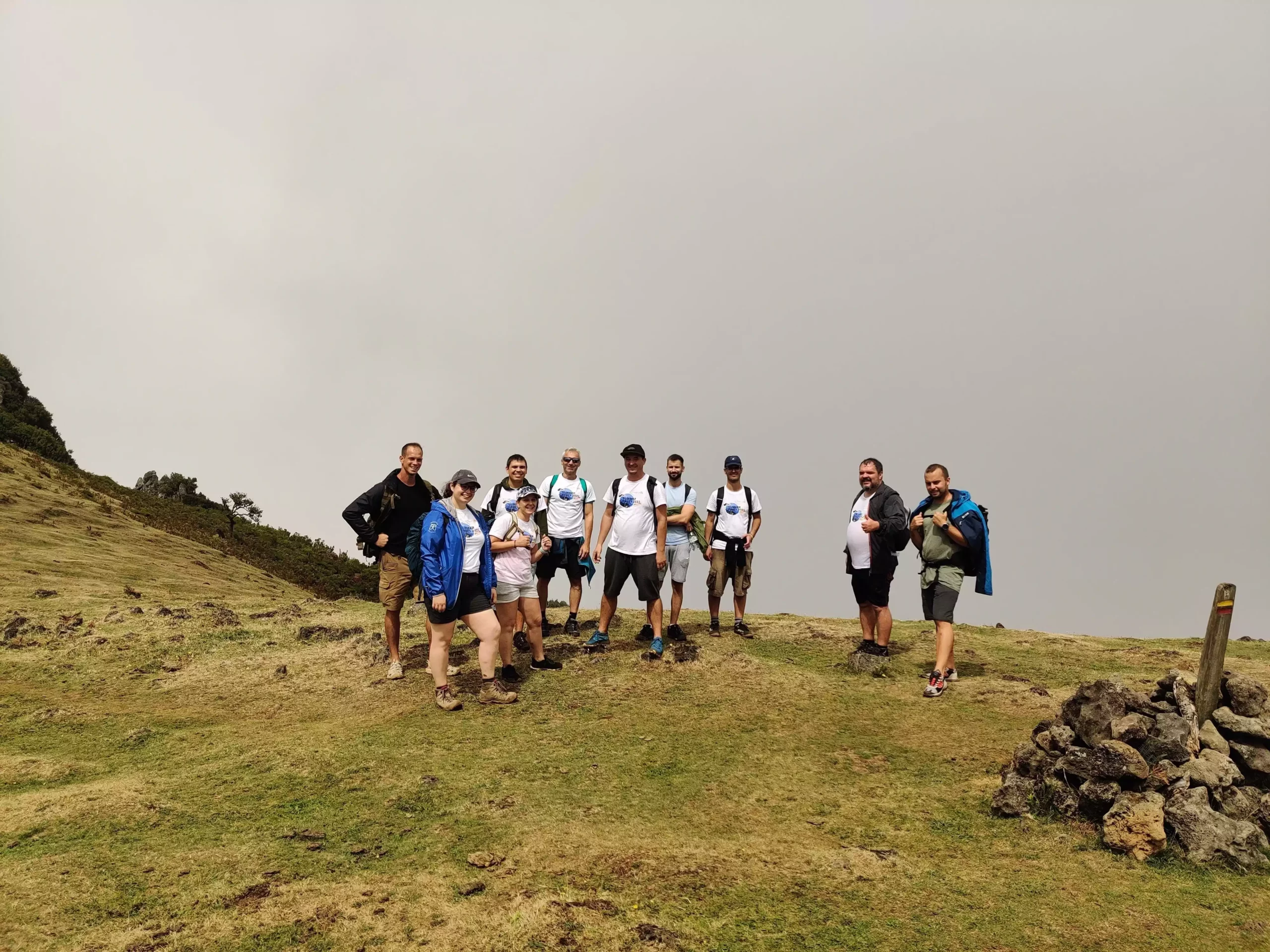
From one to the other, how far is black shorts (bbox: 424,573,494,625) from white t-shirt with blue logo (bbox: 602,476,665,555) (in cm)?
218

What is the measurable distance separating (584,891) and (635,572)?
580 cm

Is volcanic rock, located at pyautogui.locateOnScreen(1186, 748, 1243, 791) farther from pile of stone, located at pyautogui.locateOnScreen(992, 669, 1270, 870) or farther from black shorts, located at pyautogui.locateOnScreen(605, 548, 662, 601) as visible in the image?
black shorts, located at pyautogui.locateOnScreen(605, 548, 662, 601)

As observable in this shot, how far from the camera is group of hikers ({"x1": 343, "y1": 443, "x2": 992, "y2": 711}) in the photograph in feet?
28.8

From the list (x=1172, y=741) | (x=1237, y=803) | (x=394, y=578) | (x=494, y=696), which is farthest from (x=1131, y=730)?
(x=394, y=578)

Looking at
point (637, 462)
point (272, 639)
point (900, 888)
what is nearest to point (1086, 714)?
point (900, 888)

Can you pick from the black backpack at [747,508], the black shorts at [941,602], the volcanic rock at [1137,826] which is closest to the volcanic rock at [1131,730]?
the volcanic rock at [1137,826]

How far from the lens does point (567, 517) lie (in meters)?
10.9

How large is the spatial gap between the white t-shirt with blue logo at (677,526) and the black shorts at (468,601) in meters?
3.18

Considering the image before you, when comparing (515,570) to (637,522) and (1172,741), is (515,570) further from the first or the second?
(1172,741)

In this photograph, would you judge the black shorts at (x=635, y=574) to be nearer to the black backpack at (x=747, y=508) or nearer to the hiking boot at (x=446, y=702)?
the black backpack at (x=747, y=508)

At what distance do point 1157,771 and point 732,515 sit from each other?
6.52m

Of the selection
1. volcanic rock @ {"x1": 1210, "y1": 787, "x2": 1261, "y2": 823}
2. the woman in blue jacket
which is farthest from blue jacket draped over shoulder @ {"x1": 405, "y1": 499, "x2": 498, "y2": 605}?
volcanic rock @ {"x1": 1210, "y1": 787, "x2": 1261, "y2": 823}

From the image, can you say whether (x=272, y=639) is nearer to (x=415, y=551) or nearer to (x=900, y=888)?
(x=415, y=551)

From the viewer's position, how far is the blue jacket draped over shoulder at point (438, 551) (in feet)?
27.4
